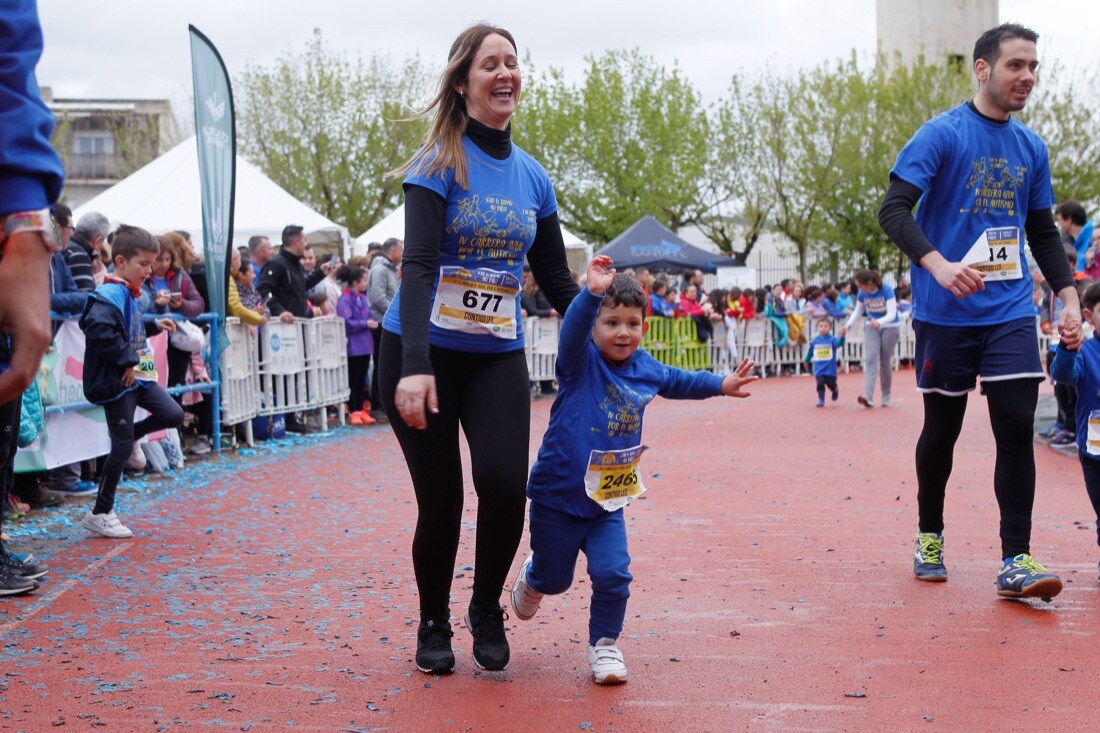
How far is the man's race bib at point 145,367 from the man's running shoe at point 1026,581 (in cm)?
528

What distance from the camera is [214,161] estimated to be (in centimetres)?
1205

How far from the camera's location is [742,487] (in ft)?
31.0

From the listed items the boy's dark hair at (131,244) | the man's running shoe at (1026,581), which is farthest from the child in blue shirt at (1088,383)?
the boy's dark hair at (131,244)

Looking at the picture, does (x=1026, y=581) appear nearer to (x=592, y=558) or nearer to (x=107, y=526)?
(x=592, y=558)

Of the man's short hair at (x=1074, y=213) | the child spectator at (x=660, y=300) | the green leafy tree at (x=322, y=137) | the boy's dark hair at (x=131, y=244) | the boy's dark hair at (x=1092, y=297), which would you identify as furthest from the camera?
the green leafy tree at (x=322, y=137)

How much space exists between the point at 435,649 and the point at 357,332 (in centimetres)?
1148

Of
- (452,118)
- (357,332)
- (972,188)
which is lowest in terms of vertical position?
(357,332)

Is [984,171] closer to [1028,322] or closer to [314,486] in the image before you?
[1028,322]

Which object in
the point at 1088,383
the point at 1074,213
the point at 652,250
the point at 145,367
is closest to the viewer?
the point at 1088,383

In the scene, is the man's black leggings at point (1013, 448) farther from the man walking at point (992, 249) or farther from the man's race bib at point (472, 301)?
the man's race bib at point (472, 301)

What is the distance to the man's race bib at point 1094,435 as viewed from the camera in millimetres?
5707

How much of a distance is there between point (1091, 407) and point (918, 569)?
3.49 feet

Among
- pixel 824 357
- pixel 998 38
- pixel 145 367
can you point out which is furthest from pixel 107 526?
pixel 824 357

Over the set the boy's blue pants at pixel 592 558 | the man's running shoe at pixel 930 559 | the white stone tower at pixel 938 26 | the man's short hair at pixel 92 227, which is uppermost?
the white stone tower at pixel 938 26
